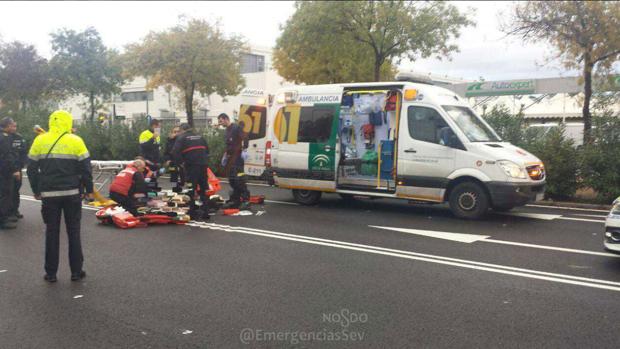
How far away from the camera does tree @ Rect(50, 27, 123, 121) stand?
1213 inches

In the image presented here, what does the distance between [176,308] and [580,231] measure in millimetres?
6720

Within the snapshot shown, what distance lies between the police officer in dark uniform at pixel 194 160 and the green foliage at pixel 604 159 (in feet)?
26.9

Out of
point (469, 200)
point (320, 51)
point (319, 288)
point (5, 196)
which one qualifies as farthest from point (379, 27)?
point (319, 288)

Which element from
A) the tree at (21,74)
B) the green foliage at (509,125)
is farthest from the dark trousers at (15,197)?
the tree at (21,74)

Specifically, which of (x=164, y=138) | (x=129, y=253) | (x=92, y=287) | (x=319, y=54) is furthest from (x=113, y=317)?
(x=319, y=54)

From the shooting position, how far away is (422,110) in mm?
10023

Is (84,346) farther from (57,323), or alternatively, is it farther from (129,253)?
(129,253)

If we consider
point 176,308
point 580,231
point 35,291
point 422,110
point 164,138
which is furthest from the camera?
point 164,138

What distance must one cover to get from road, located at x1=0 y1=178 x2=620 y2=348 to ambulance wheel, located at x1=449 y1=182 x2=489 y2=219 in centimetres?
42

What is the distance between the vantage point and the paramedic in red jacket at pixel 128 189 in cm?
944

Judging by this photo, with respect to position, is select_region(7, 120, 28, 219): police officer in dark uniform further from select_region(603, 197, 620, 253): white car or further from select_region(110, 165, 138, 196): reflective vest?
select_region(603, 197, 620, 253): white car

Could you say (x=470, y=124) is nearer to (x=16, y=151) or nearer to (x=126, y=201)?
(x=126, y=201)

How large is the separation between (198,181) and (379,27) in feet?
37.6

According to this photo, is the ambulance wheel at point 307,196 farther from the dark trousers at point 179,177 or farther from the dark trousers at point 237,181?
the dark trousers at point 179,177
